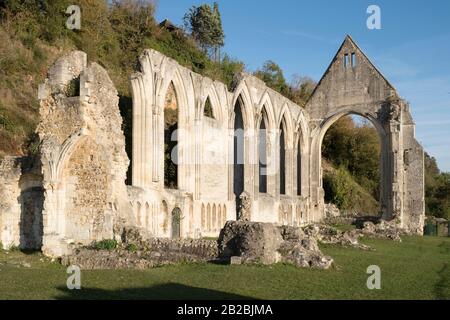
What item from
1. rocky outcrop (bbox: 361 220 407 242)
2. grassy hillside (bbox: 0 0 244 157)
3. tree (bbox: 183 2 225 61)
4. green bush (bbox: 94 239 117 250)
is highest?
tree (bbox: 183 2 225 61)

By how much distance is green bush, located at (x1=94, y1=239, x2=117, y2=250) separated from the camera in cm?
1259

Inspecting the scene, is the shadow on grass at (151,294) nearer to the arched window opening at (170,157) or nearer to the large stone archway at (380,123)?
the arched window opening at (170,157)

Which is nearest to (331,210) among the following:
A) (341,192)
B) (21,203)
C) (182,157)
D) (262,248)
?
(341,192)

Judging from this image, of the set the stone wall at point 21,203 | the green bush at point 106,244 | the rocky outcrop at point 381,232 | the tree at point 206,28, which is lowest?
the rocky outcrop at point 381,232

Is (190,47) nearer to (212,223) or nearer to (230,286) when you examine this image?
(212,223)

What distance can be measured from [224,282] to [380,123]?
917 inches

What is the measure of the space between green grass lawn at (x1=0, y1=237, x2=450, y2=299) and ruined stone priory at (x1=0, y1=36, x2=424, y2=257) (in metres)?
1.88

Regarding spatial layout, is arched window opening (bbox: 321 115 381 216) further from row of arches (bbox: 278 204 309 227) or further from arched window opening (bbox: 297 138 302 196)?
row of arches (bbox: 278 204 309 227)

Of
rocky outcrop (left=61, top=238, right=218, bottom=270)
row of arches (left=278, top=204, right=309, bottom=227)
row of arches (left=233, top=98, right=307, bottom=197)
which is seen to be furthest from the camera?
row of arches (left=278, top=204, right=309, bottom=227)

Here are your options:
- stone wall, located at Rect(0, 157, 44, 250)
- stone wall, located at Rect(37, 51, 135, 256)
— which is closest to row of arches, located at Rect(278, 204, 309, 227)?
stone wall, located at Rect(37, 51, 135, 256)

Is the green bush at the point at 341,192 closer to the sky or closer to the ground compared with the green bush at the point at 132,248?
closer to the sky

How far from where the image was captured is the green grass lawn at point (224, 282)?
822cm

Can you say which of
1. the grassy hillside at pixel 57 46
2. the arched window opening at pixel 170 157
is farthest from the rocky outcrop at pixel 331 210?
the arched window opening at pixel 170 157

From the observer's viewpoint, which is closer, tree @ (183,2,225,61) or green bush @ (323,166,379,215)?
green bush @ (323,166,379,215)
